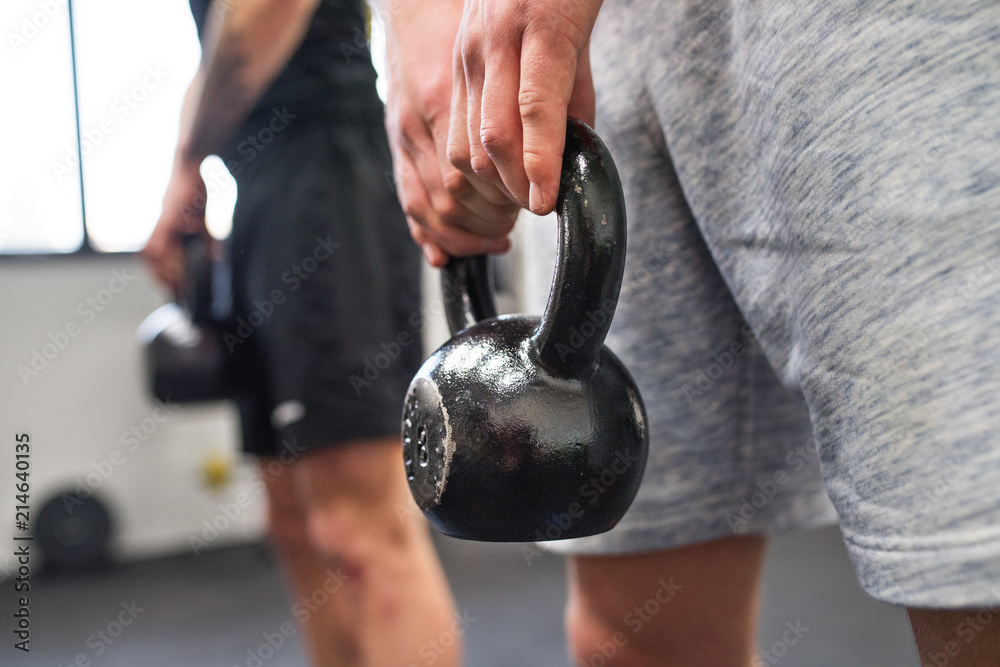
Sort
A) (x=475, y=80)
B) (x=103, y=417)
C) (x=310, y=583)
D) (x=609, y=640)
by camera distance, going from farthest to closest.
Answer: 1. (x=103, y=417)
2. (x=310, y=583)
3. (x=609, y=640)
4. (x=475, y=80)

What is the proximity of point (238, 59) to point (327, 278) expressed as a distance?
0.33 m

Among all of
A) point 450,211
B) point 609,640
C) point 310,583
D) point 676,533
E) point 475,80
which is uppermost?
point 475,80

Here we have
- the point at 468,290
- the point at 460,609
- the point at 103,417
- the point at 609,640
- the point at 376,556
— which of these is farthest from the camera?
the point at 103,417

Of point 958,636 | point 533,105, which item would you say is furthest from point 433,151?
point 958,636

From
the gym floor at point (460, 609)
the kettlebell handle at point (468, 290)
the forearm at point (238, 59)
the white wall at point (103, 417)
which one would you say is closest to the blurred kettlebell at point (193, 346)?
the forearm at point (238, 59)

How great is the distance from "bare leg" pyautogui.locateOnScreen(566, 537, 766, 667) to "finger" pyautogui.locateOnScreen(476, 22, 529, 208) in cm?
41

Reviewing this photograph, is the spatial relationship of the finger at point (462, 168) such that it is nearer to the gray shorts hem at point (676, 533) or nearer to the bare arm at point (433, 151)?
the bare arm at point (433, 151)

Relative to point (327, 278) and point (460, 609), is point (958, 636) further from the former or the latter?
point (460, 609)

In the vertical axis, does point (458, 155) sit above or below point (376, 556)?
above

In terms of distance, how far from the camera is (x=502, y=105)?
424 mm

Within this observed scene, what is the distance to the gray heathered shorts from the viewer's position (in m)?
0.34

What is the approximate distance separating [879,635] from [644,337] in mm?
1622

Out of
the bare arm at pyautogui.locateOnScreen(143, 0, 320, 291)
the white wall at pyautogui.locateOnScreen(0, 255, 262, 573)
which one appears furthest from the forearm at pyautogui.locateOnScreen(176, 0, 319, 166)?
the white wall at pyautogui.locateOnScreen(0, 255, 262, 573)

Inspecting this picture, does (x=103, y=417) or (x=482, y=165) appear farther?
(x=103, y=417)
